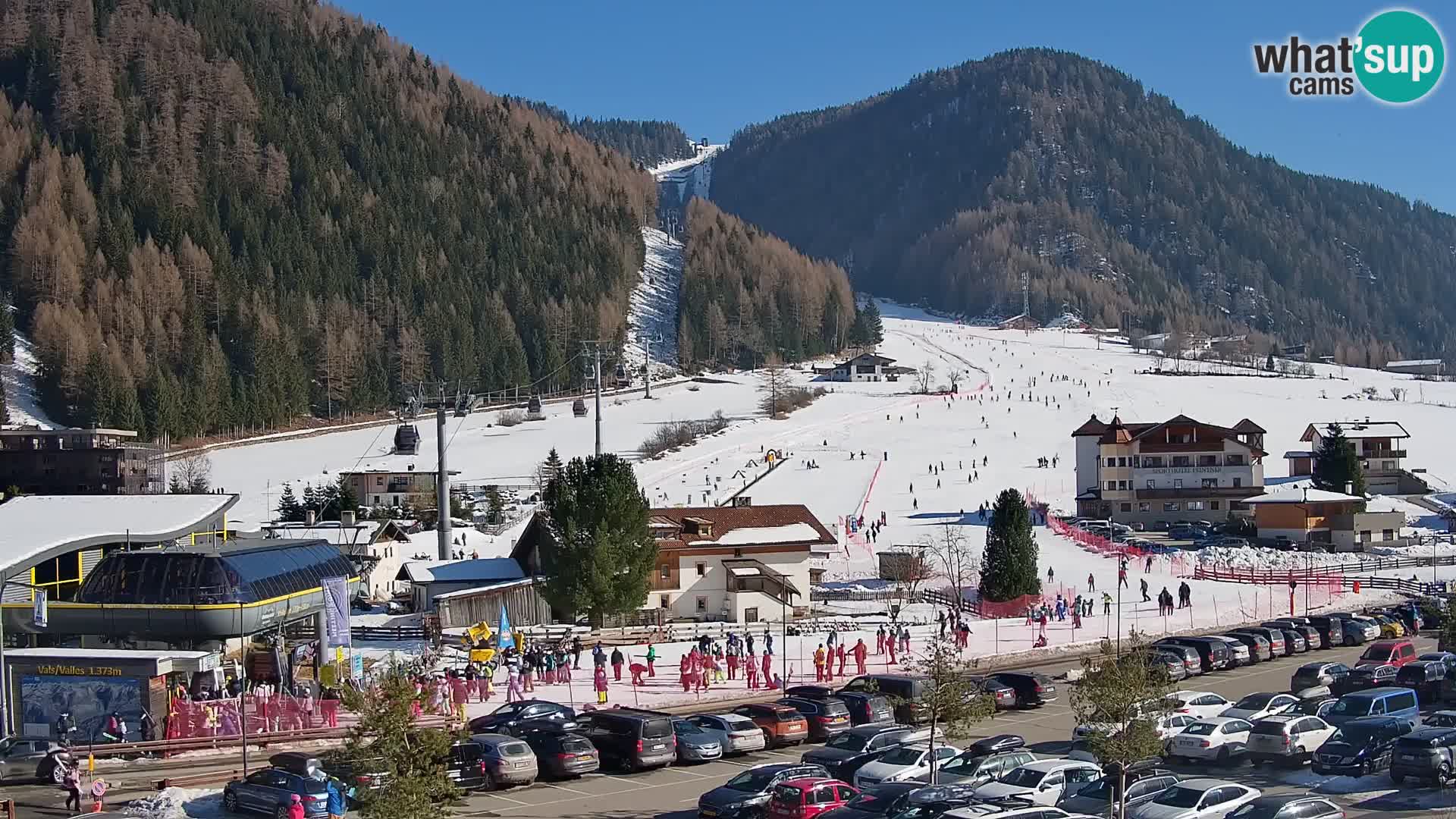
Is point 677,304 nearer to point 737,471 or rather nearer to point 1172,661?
point 737,471

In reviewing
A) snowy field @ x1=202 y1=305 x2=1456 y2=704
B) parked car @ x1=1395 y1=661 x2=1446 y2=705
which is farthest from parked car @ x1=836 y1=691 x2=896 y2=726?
parked car @ x1=1395 y1=661 x2=1446 y2=705

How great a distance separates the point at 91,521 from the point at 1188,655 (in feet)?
76.4

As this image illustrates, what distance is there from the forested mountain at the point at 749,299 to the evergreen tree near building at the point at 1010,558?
105 m

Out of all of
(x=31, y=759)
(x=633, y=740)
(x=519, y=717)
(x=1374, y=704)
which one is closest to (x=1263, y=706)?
(x=1374, y=704)

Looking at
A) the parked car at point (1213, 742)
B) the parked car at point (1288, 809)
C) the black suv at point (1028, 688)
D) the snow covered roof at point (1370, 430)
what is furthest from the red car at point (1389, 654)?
the snow covered roof at point (1370, 430)

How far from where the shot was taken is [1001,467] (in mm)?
82625

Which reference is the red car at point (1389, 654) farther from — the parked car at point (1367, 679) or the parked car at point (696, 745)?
the parked car at point (696, 745)

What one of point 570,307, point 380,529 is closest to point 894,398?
point 570,307

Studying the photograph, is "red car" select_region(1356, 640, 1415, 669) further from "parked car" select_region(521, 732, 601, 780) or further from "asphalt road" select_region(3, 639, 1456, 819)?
"parked car" select_region(521, 732, 601, 780)

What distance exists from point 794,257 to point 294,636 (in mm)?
155213

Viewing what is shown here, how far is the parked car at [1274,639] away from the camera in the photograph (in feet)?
115

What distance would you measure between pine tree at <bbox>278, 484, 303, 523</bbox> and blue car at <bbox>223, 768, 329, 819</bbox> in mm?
46808

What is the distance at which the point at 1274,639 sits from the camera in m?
35.3

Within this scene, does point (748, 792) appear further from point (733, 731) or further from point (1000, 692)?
point (1000, 692)
